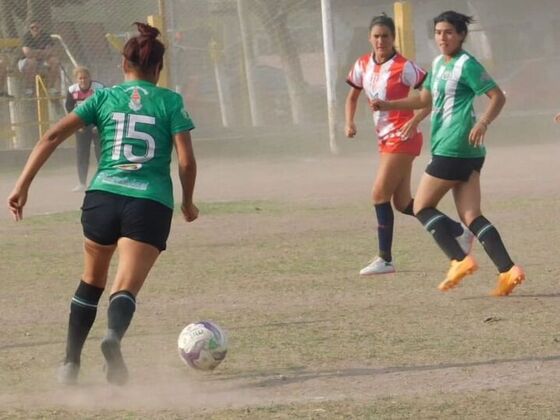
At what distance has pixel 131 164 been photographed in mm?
6430

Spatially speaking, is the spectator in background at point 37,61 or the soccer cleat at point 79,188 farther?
the spectator in background at point 37,61

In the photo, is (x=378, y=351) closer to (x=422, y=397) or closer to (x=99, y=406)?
(x=422, y=397)

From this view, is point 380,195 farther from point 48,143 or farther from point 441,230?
point 48,143

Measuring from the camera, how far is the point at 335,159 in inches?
891

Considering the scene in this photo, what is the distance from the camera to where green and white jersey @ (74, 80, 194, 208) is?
21.0 ft

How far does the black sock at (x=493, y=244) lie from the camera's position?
8.77m

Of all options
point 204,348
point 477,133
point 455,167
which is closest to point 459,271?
point 455,167

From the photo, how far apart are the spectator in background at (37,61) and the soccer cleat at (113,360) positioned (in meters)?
18.4

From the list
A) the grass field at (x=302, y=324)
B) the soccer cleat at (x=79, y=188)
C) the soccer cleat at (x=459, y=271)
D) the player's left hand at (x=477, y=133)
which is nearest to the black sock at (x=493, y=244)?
the soccer cleat at (x=459, y=271)

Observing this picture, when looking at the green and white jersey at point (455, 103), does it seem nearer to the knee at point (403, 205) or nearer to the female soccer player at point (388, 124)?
the female soccer player at point (388, 124)

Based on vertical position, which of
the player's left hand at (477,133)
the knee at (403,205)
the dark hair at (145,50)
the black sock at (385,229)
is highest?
the dark hair at (145,50)

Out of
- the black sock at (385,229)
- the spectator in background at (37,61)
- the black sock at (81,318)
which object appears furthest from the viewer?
the spectator in background at (37,61)

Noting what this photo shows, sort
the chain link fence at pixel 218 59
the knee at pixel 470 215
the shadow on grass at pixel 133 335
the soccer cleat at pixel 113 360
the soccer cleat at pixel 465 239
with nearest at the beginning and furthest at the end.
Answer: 1. the soccer cleat at pixel 113 360
2. the shadow on grass at pixel 133 335
3. the knee at pixel 470 215
4. the soccer cleat at pixel 465 239
5. the chain link fence at pixel 218 59

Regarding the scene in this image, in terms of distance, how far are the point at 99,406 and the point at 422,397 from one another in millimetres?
1442
